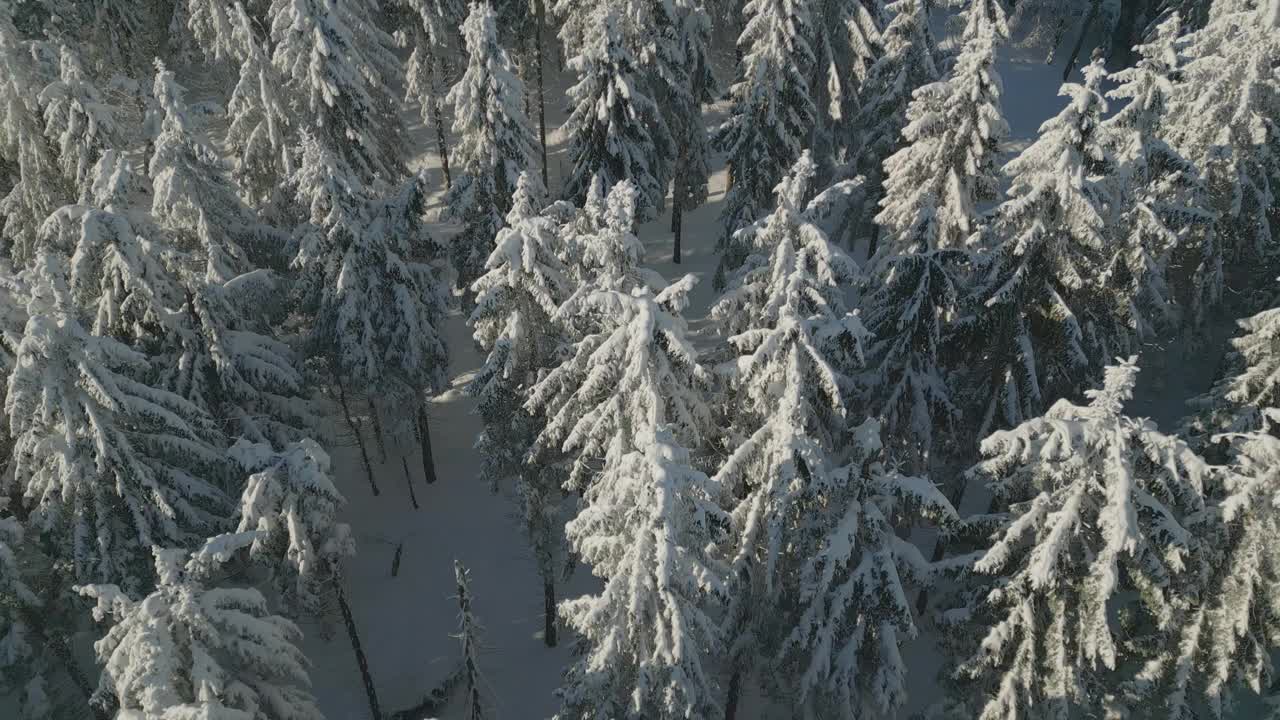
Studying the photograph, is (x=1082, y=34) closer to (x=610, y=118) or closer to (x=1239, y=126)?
(x=1239, y=126)

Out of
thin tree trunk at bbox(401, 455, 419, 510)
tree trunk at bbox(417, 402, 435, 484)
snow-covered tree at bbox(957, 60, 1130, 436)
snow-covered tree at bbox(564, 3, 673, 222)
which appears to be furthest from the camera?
thin tree trunk at bbox(401, 455, 419, 510)

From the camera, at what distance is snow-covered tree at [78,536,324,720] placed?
484 inches

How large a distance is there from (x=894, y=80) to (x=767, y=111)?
4378 mm

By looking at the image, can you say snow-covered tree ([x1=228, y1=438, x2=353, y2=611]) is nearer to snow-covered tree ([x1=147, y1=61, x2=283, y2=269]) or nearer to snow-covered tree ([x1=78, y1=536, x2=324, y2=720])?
snow-covered tree ([x1=78, y1=536, x2=324, y2=720])

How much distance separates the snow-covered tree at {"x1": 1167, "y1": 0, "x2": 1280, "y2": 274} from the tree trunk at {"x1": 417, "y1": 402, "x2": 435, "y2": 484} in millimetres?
25361

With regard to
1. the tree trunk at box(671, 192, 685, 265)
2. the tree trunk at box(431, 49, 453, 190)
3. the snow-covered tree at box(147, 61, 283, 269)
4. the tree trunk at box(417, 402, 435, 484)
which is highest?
the tree trunk at box(431, 49, 453, 190)

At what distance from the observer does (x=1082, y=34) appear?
160ft

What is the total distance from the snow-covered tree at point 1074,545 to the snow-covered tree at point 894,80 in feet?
44.6

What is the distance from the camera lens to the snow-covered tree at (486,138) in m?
23.3

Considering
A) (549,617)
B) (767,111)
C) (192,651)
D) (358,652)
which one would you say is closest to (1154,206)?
(767,111)

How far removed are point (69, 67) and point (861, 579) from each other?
25.0 meters

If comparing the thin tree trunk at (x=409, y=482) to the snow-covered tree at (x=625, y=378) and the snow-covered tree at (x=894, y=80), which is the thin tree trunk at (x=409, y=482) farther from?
the snow-covered tree at (x=894, y=80)

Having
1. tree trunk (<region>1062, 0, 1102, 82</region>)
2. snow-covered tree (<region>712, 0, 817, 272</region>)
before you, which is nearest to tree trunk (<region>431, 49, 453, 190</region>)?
snow-covered tree (<region>712, 0, 817, 272</region>)

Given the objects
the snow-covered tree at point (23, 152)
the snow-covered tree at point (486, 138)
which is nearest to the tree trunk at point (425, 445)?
the snow-covered tree at point (486, 138)
